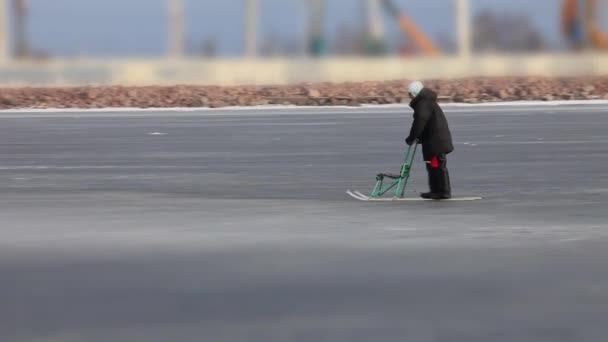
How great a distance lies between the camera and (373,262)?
11.3 m

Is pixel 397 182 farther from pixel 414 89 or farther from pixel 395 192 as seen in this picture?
pixel 414 89

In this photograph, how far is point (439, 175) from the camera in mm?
15977

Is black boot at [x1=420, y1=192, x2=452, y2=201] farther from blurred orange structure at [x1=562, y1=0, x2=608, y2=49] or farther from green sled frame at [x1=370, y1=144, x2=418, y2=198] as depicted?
blurred orange structure at [x1=562, y1=0, x2=608, y2=49]

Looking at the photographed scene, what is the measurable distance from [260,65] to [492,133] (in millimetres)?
17428

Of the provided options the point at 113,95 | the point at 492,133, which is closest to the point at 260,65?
the point at 113,95

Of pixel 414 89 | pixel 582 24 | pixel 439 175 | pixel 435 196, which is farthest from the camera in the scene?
pixel 582 24

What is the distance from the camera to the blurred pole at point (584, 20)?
146 feet

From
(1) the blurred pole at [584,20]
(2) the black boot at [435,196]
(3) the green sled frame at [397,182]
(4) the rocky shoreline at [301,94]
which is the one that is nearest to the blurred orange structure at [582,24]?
(1) the blurred pole at [584,20]

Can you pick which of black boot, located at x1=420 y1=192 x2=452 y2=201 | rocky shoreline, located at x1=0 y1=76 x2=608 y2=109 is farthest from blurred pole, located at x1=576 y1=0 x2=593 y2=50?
black boot, located at x1=420 y1=192 x2=452 y2=201

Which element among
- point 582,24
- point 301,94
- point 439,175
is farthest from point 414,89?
point 582,24

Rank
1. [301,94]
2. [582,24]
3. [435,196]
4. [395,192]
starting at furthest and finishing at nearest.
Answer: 1. [582,24]
2. [301,94]
3. [395,192]
4. [435,196]

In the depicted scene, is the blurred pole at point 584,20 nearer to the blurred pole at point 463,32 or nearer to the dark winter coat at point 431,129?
the blurred pole at point 463,32

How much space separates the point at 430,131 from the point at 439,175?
58 centimetres

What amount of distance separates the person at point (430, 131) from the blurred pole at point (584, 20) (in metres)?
29.5
